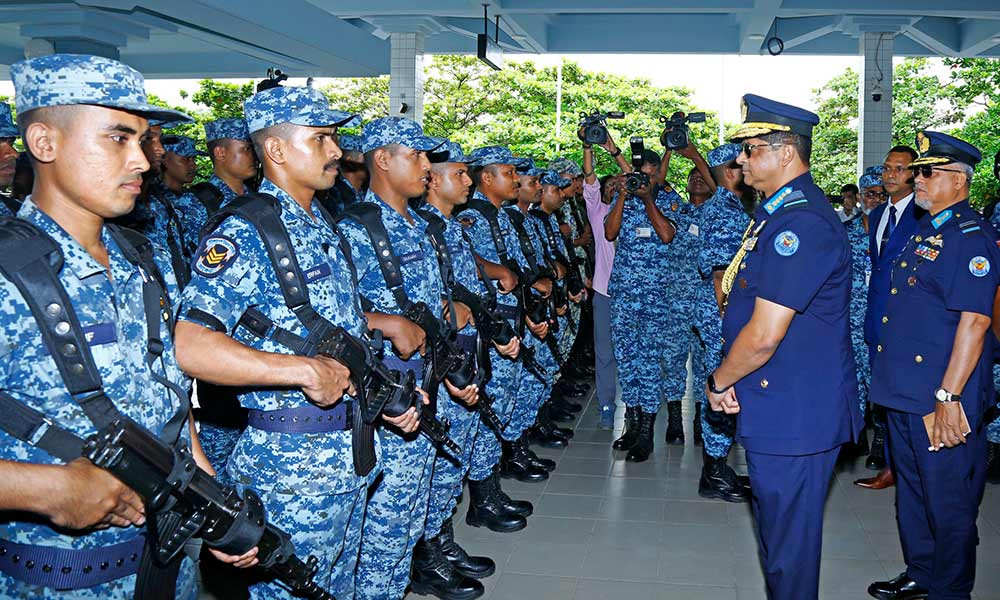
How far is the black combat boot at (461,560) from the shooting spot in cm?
371

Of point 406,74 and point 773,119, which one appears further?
point 406,74

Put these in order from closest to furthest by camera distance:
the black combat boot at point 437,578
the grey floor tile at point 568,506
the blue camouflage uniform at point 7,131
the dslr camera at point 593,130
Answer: the blue camouflage uniform at point 7,131
the black combat boot at point 437,578
the grey floor tile at point 568,506
the dslr camera at point 593,130

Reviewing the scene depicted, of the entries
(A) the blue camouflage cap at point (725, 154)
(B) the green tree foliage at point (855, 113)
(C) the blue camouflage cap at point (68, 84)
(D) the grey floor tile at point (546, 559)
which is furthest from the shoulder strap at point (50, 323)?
(B) the green tree foliage at point (855, 113)

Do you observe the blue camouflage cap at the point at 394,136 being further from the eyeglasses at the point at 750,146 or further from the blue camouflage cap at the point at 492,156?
the blue camouflage cap at the point at 492,156

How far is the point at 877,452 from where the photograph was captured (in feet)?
17.6

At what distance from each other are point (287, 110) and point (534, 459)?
11.0ft

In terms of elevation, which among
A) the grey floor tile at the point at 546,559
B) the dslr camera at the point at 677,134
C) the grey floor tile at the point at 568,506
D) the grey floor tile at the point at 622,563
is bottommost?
the grey floor tile at the point at 546,559

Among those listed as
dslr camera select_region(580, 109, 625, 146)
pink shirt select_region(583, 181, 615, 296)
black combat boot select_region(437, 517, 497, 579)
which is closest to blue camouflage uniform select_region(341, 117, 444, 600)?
black combat boot select_region(437, 517, 497, 579)

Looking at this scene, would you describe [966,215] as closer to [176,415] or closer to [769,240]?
[769,240]

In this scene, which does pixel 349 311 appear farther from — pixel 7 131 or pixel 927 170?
pixel 7 131

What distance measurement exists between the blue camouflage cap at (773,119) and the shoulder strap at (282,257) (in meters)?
1.48

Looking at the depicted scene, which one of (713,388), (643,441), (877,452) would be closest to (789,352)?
(713,388)

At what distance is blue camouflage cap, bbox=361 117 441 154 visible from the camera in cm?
320

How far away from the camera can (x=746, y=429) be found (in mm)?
2721
